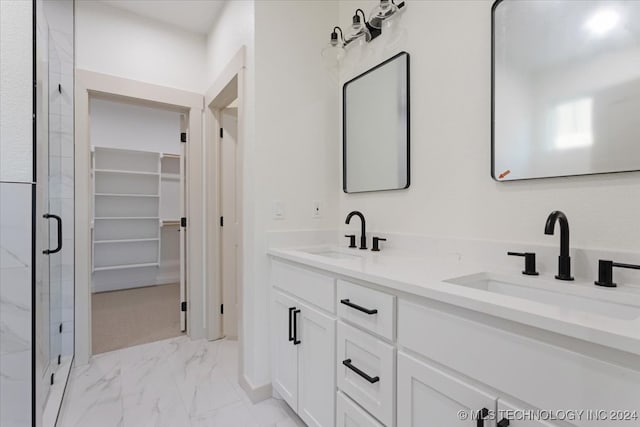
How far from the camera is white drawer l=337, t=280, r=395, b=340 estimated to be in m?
1.05

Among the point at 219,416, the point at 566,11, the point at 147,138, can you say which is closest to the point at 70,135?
the point at 219,416

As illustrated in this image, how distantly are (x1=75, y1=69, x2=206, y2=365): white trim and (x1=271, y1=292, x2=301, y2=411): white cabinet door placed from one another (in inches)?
48.4

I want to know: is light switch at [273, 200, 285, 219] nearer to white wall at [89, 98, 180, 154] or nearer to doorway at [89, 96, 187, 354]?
doorway at [89, 96, 187, 354]

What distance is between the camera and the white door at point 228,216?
2.74 meters

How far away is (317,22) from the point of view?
2.05m

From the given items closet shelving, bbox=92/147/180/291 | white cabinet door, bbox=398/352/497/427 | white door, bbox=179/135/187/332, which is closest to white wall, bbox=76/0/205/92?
white door, bbox=179/135/187/332

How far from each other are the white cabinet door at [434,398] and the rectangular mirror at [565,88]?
0.82 meters

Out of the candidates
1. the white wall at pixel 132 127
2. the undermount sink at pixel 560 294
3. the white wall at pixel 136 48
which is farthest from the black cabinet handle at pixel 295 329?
the white wall at pixel 132 127

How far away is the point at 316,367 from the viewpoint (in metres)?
1.43

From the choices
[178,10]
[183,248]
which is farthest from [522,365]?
[178,10]

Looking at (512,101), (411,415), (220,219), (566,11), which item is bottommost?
(411,415)

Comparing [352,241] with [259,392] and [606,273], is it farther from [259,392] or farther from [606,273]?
[606,273]

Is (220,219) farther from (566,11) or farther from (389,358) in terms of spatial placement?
(566,11)

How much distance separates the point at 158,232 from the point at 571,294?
4.95m
